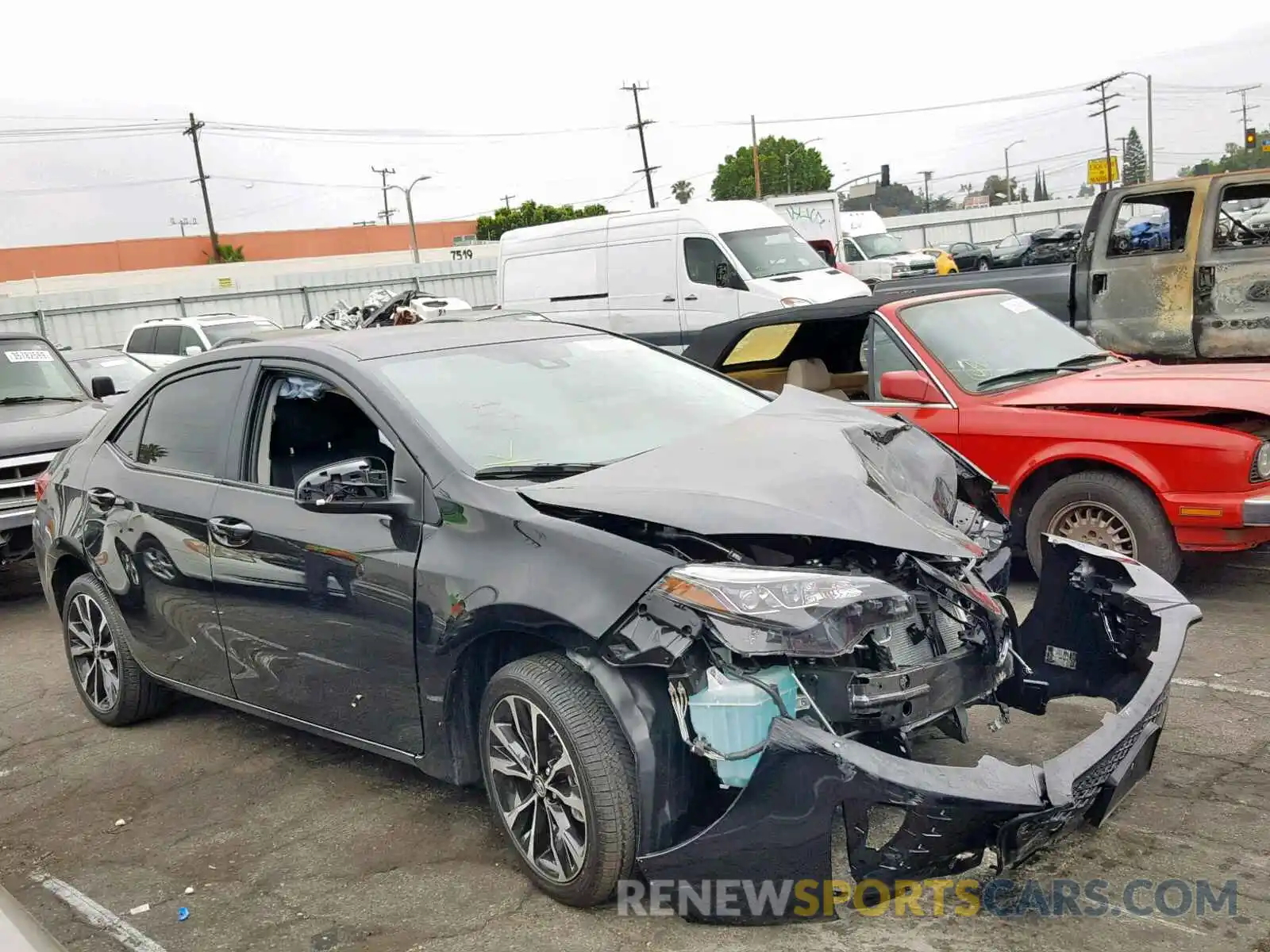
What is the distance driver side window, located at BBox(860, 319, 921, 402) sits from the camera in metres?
6.68

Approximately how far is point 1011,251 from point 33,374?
91.5 ft

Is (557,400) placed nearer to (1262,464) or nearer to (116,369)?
(1262,464)

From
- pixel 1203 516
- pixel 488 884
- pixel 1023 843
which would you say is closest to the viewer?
pixel 1023 843

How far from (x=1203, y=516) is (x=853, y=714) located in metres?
3.26

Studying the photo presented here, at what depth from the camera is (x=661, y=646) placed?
9.82ft

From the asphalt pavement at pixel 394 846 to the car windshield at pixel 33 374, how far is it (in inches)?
177

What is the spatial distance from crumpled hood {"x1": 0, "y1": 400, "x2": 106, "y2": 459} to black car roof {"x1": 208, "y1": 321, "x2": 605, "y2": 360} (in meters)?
3.99

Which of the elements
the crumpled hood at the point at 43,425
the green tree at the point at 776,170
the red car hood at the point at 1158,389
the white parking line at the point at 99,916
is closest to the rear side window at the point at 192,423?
the white parking line at the point at 99,916

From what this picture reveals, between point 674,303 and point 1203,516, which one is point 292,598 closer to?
point 1203,516

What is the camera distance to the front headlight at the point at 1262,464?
17.8ft

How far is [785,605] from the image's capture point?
116 inches

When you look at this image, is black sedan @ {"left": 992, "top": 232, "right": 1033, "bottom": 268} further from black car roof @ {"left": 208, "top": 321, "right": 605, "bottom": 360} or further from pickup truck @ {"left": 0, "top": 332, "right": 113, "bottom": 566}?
black car roof @ {"left": 208, "top": 321, "right": 605, "bottom": 360}

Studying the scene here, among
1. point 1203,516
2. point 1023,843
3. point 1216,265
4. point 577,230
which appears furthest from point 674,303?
point 1023,843

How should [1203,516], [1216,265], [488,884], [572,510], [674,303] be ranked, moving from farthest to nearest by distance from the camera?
[674,303], [1216,265], [1203,516], [488,884], [572,510]
